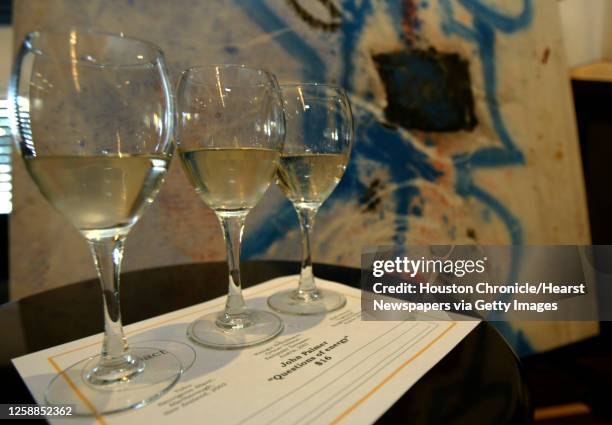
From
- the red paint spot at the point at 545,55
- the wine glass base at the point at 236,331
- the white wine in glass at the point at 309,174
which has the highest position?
the red paint spot at the point at 545,55

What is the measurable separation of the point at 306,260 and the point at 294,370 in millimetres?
223

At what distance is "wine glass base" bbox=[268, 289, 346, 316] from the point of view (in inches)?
18.2

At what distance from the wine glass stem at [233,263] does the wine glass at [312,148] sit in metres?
0.06

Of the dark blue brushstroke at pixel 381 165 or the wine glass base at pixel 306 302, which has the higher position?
the dark blue brushstroke at pixel 381 165

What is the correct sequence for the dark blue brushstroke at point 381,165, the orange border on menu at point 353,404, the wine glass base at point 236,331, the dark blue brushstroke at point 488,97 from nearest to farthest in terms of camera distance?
the orange border on menu at point 353,404 < the wine glass base at point 236,331 < the dark blue brushstroke at point 381,165 < the dark blue brushstroke at point 488,97

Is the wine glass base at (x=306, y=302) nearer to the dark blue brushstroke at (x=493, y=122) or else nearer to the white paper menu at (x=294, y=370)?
the white paper menu at (x=294, y=370)

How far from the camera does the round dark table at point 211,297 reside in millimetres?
269

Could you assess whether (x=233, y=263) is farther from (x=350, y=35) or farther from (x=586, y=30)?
(x=586, y=30)

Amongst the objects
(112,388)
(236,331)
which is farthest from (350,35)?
(112,388)

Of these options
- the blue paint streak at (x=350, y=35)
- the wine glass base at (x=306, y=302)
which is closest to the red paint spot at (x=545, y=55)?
the blue paint streak at (x=350, y=35)

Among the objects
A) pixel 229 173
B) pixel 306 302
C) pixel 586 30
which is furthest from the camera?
pixel 586 30

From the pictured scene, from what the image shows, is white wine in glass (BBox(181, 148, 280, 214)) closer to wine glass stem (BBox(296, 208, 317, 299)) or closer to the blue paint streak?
wine glass stem (BBox(296, 208, 317, 299))

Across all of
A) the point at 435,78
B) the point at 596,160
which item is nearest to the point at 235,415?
the point at 435,78

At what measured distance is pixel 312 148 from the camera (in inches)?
19.7
